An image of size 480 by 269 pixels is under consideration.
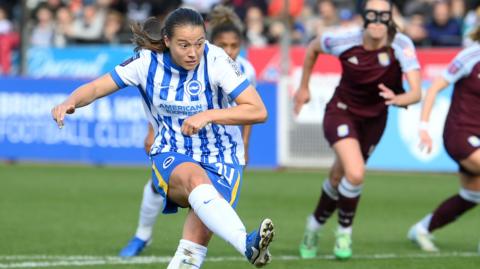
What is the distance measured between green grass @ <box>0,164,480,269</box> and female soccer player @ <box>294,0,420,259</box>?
43 centimetres

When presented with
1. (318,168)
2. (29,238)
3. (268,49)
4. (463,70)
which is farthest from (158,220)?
(268,49)

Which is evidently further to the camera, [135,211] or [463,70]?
[135,211]

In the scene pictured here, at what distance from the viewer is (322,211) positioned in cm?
943

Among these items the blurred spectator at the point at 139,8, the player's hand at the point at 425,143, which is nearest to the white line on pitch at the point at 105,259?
the player's hand at the point at 425,143

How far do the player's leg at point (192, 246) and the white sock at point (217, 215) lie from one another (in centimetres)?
25

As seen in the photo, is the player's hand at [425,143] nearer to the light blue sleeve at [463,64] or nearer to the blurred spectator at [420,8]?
the light blue sleeve at [463,64]

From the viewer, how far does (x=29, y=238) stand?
9867 mm

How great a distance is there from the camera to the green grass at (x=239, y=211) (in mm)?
8992

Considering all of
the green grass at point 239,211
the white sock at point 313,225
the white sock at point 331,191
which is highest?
the white sock at point 331,191

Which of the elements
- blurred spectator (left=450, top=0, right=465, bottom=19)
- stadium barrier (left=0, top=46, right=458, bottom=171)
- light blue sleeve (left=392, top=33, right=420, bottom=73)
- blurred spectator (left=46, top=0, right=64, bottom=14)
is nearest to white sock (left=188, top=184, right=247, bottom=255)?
light blue sleeve (left=392, top=33, right=420, bottom=73)

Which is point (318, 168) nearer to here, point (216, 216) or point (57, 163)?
point (57, 163)

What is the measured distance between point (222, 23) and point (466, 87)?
2.15 metres

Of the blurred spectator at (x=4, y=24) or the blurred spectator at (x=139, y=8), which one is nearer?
the blurred spectator at (x=4, y=24)

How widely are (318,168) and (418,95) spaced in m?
8.56
